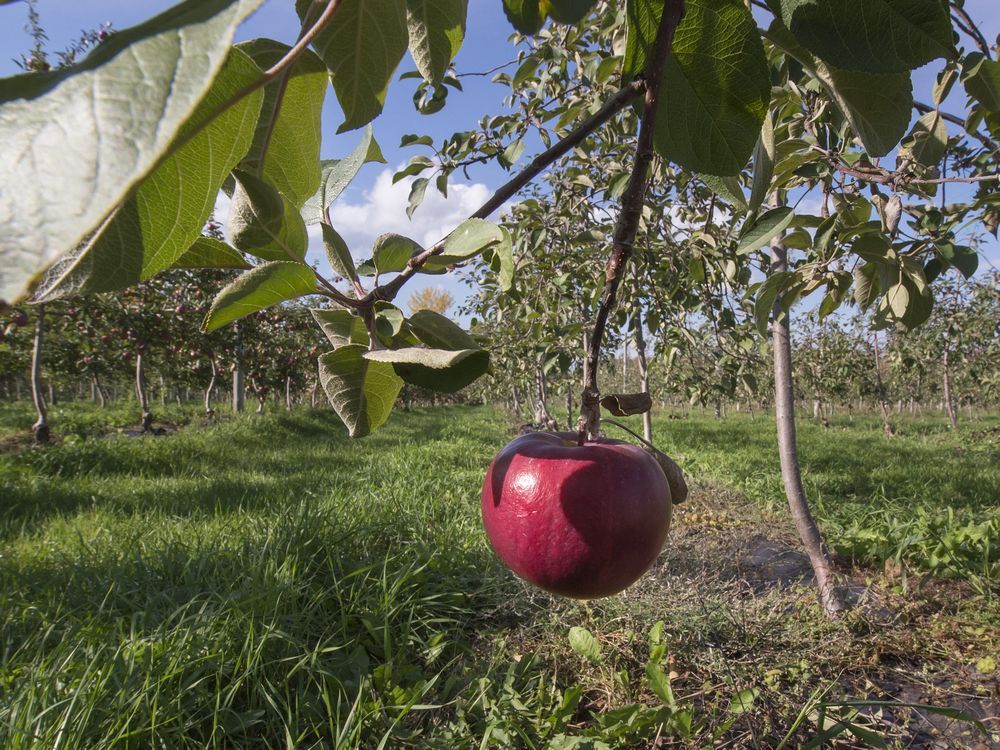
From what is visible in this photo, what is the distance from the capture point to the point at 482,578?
2678mm

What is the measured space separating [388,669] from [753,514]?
10.3 ft

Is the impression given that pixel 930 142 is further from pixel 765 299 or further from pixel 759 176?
pixel 759 176

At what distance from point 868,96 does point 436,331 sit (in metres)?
0.41

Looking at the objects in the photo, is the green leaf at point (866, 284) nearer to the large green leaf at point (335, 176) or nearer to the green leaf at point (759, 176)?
the green leaf at point (759, 176)

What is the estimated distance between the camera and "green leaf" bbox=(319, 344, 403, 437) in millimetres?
425

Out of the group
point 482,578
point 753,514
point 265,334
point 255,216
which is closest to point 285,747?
point 482,578

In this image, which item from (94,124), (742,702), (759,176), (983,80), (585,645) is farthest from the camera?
(585,645)

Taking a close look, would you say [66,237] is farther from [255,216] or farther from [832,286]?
[832,286]

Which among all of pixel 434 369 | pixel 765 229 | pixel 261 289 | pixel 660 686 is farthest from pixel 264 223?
→ pixel 660 686

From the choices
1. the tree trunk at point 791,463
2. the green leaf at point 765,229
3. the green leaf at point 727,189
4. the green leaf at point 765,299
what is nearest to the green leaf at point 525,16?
the green leaf at point 727,189

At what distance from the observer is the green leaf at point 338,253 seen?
459 mm

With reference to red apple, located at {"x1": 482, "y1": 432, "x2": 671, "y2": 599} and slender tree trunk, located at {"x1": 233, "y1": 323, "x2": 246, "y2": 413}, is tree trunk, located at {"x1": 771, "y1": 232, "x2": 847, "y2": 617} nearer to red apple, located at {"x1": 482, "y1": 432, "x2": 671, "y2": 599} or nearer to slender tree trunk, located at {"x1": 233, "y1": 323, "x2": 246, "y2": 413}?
red apple, located at {"x1": 482, "y1": 432, "x2": 671, "y2": 599}

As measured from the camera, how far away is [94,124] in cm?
14

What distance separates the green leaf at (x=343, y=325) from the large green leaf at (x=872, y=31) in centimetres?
35
